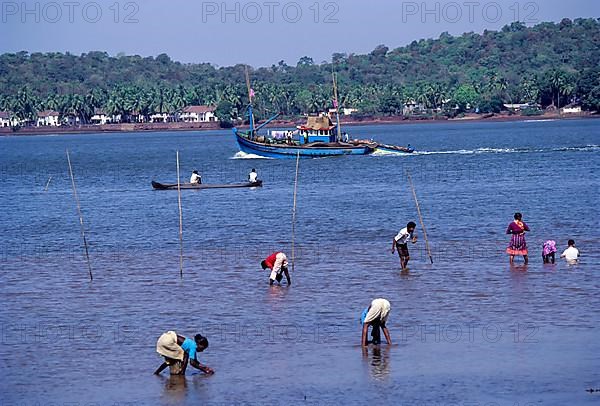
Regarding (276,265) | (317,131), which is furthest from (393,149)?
(276,265)

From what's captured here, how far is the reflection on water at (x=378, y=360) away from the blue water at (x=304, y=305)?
0.06 metres

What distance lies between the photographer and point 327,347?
19.9 m

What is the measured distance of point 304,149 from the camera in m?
90.8

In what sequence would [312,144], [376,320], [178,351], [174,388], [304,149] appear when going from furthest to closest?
1. [304,149]
2. [312,144]
3. [376,320]
4. [178,351]
5. [174,388]

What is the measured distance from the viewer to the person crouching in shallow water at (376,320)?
19391mm

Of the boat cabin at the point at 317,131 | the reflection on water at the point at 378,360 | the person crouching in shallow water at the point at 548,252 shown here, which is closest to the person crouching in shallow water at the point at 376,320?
the reflection on water at the point at 378,360

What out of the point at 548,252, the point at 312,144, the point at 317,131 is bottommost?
the point at 312,144

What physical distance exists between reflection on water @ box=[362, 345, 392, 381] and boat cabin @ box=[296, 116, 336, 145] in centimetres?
6956

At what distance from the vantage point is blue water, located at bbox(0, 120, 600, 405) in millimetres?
17516

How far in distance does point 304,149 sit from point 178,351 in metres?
73.1

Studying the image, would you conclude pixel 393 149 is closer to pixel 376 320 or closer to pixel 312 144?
pixel 312 144

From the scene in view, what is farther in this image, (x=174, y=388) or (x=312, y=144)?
(x=312, y=144)

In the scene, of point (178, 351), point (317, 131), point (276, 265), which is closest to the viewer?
point (178, 351)

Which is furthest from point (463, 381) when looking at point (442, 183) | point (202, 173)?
point (202, 173)
